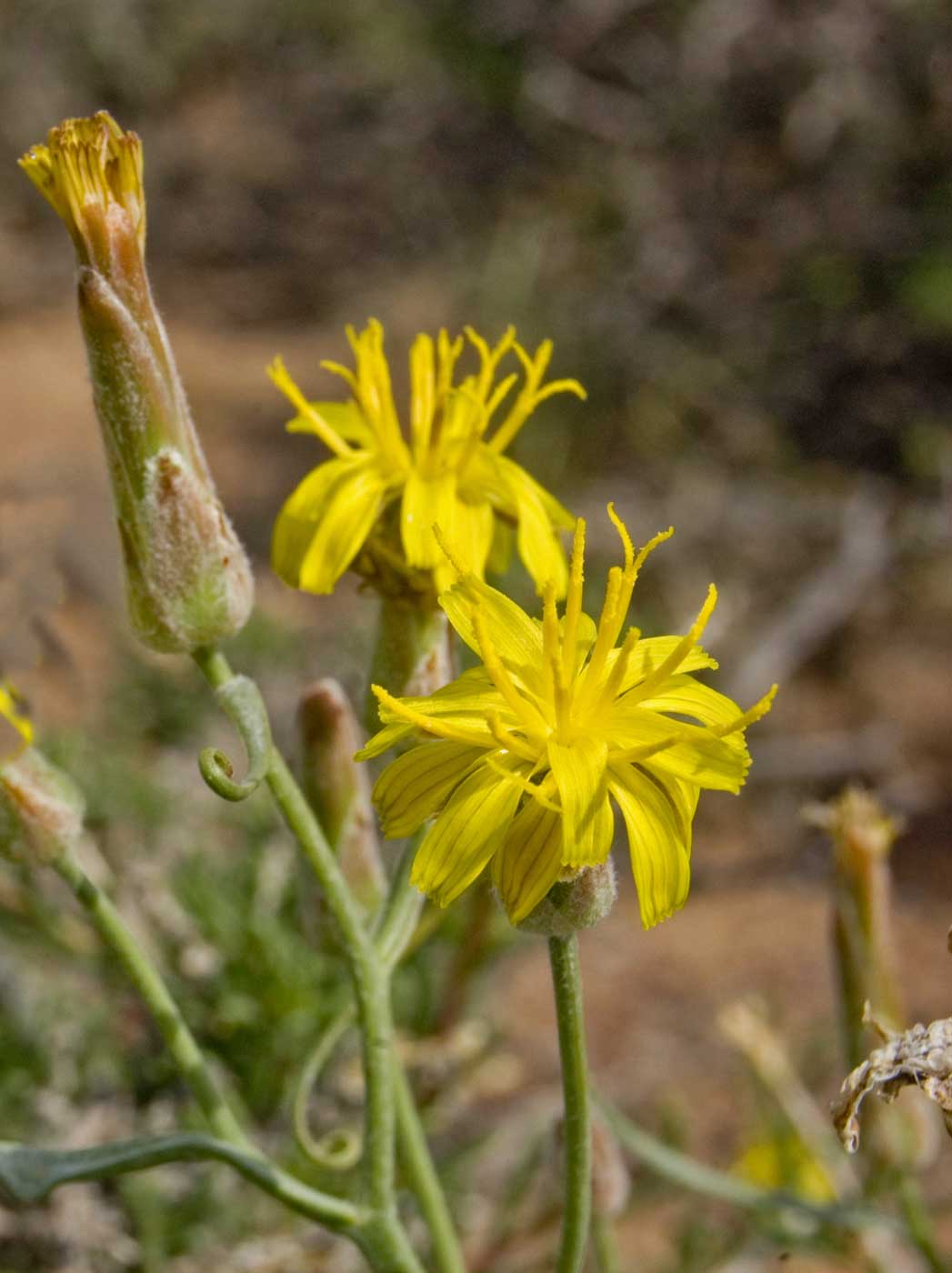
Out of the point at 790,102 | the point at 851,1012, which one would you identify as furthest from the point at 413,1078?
the point at 790,102

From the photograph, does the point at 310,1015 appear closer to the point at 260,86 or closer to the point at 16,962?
the point at 16,962

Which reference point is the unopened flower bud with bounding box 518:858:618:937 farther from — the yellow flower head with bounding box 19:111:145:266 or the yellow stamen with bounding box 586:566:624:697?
the yellow flower head with bounding box 19:111:145:266

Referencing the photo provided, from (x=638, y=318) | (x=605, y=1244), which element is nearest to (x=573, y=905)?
(x=605, y=1244)

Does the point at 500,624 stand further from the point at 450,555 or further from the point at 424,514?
the point at 424,514

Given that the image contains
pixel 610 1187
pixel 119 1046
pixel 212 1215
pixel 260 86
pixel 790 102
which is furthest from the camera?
pixel 260 86

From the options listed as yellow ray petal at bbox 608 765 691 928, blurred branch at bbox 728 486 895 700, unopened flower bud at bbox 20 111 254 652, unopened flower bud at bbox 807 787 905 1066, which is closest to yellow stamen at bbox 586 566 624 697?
yellow ray petal at bbox 608 765 691 928

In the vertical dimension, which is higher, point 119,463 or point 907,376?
point 907,376

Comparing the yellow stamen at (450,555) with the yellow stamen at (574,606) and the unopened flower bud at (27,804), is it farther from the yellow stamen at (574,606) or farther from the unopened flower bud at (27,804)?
the unopened flower bud at (27,804)
